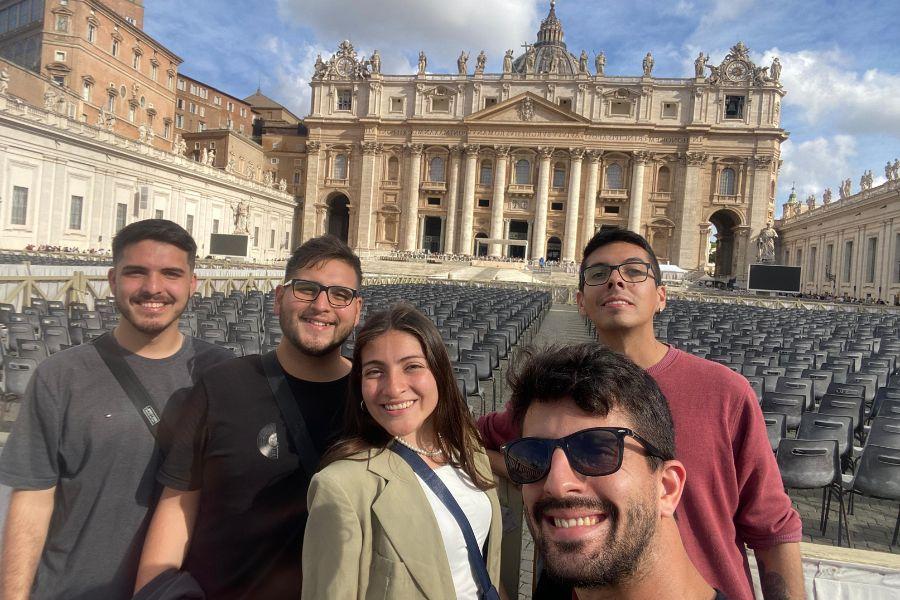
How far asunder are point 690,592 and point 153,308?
218 centimetres

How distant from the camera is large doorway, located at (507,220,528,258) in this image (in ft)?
192

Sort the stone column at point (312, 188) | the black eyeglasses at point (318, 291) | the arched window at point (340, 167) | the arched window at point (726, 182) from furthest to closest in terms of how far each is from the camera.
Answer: the arched window at point (340, 167)
the stone column at point (312, 188)
the arched window at point (726, 182)
the black eyeglasses at point (318, 291)

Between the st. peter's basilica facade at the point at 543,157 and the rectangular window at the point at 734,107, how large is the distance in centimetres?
14

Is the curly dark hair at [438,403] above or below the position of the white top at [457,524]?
above

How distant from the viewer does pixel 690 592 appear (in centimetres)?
130

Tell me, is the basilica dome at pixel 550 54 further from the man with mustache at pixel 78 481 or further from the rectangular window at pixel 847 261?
the man with mustache at pixel 78 481

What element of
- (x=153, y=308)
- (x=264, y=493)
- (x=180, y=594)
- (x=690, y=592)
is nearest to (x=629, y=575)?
(x=690, y=592)

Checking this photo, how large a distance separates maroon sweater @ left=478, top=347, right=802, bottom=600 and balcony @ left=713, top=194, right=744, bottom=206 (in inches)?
2373

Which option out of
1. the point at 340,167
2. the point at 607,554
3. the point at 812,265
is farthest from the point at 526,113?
the point at 607,554

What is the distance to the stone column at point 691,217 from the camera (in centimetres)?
5444

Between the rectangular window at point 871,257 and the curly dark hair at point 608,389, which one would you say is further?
the rectangular window at point 871,257

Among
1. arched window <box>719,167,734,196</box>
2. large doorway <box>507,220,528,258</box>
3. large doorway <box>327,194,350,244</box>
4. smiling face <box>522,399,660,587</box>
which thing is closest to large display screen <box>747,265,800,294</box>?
arched window <box>719,167,734,196</box>

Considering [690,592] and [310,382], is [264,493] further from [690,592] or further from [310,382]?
[690,592]

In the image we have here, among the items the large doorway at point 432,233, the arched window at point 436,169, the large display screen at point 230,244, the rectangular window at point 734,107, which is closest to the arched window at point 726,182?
the rectangular window at point 734,107
